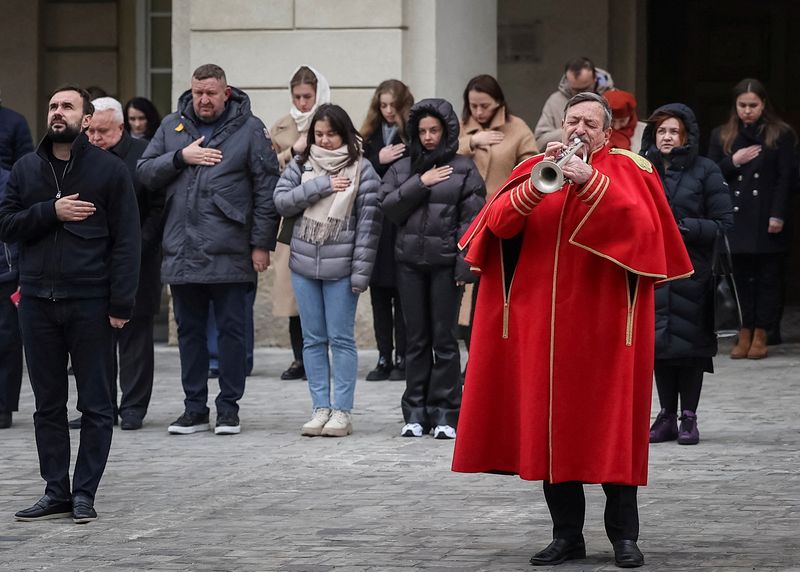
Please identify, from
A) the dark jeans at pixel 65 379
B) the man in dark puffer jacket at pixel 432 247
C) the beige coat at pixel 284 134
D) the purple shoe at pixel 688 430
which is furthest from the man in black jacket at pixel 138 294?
the purple shoe at pixel 688 430

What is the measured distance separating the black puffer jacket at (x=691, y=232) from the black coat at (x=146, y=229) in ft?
9.17

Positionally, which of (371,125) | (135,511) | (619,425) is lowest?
(135,511)

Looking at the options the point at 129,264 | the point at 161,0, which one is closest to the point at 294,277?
the point at 129,264

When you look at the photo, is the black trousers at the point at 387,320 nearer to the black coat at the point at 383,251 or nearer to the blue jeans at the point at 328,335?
the black coat at the point at 383,251

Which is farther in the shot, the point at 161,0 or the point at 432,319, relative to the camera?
the point at 161,0

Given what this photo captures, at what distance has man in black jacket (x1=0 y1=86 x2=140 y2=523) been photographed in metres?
7.85

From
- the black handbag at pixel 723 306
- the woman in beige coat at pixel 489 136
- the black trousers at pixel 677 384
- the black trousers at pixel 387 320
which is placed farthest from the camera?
the black trousers at pixel 387 320

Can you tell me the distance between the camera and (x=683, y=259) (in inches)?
272

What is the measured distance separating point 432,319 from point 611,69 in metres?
7.39

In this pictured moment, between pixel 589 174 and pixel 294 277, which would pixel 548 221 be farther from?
pixel 294 277

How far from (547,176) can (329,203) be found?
3.72 meters

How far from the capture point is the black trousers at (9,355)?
10.6 meters

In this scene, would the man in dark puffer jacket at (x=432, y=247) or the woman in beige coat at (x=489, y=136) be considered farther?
the woman in beige coat at (x=489, y=136)

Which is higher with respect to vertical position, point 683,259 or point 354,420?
point 683,259
